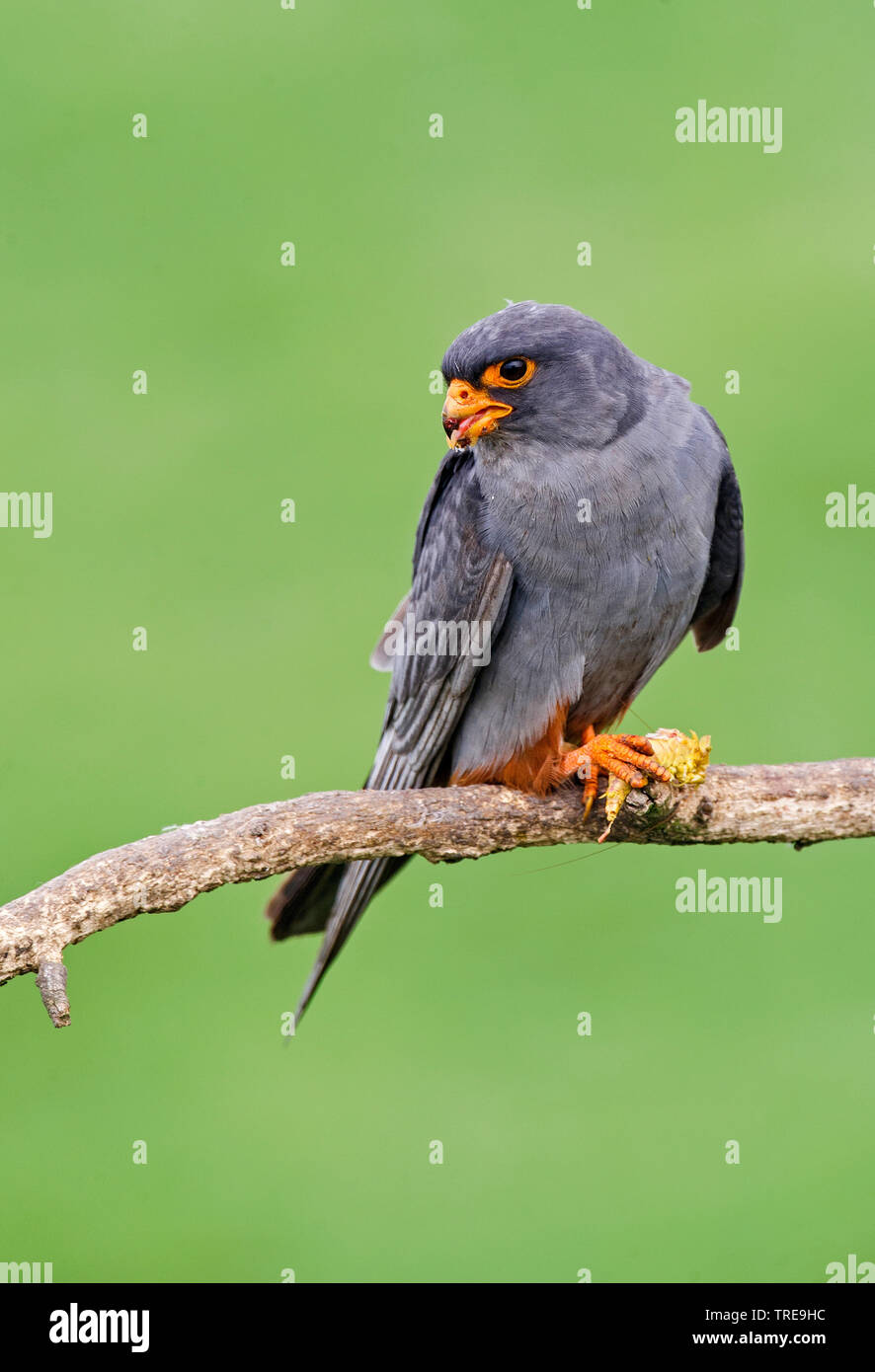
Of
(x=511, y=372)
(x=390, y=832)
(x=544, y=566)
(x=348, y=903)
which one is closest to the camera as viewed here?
(x=390, y=832)

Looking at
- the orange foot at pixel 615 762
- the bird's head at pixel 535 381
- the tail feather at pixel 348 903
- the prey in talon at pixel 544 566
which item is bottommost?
the tail feather at pixel 348 903

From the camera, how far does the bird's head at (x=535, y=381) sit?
353 centimetres

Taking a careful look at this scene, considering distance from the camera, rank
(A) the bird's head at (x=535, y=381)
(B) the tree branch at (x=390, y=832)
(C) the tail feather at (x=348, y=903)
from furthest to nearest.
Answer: (C) the tail feather at (x=348, y=903) < (A) the bird's head at (x=535, y=381) < (B) the tree branch at (x=390, y=832)

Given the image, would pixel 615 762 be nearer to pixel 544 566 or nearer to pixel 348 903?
pixel 544 566

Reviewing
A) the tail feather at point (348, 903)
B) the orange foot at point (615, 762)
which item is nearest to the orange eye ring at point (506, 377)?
the orange foot at point (615, 762)

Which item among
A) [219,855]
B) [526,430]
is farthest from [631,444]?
[219,855]

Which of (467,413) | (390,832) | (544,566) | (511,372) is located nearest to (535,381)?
(511,372)

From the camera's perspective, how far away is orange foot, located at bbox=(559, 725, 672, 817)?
363 cm

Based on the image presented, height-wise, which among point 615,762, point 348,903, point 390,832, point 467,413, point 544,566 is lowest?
point 348,903

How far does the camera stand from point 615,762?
3656 millimetres

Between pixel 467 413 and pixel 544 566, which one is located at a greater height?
pixel 467 413

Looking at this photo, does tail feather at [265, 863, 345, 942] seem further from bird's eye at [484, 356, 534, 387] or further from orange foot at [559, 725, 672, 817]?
bird's eye at [484, 356, 534, 387]

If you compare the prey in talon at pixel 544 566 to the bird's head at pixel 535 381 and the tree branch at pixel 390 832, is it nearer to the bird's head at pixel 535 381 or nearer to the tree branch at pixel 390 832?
the bird's head at pixel 535 381

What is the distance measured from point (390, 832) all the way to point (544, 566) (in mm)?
864
